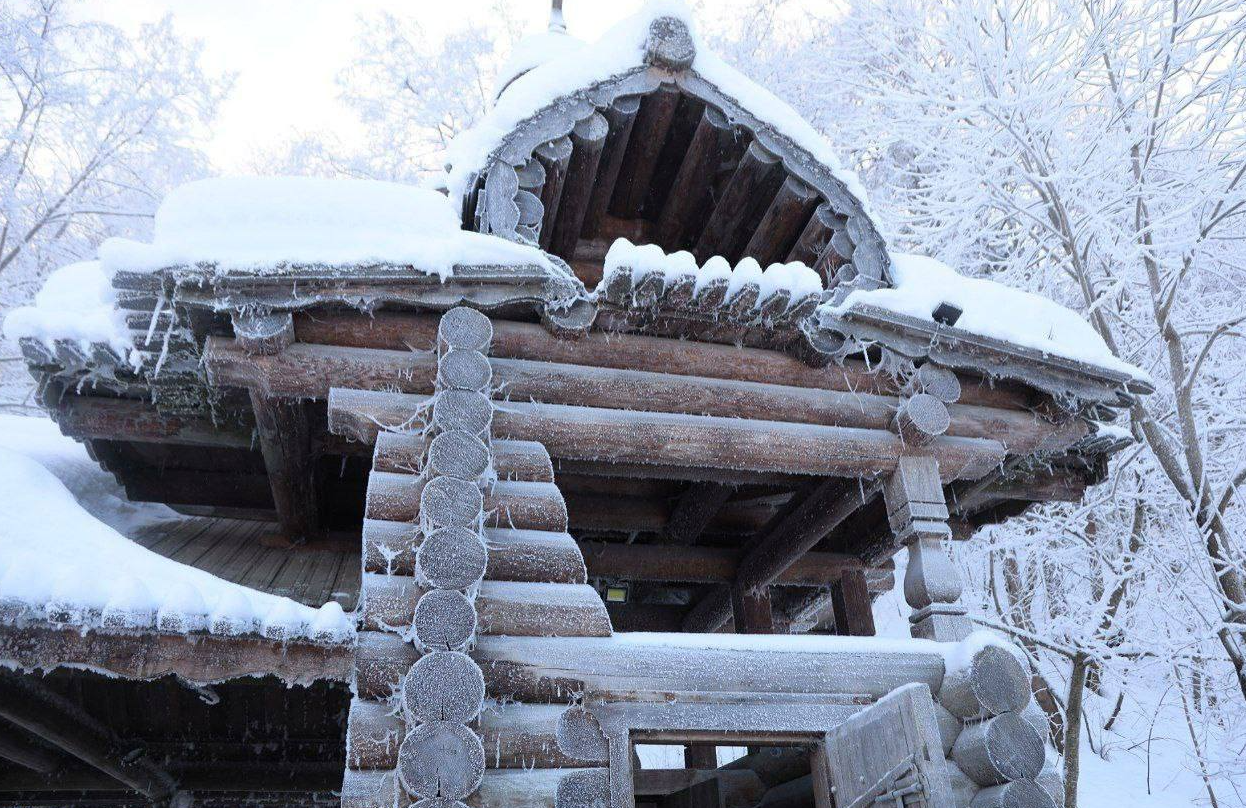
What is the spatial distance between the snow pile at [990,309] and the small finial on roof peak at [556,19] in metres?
4.72

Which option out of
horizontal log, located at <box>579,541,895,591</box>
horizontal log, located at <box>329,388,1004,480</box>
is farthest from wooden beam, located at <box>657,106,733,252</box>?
horizontal log, located at <box>579,541,895,591</box>

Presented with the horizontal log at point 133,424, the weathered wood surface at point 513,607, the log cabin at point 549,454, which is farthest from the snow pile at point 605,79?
the weathered wood surface at point 513,607

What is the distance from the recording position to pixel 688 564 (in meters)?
7.92

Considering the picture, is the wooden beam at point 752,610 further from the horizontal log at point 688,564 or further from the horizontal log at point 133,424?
the horizontal log at point 133,424

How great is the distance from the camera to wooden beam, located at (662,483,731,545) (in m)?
7.14

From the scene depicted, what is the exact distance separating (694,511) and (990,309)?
8.98 ft

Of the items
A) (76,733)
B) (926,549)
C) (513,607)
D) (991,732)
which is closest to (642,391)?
(513,607)

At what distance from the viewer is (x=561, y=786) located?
421 cm

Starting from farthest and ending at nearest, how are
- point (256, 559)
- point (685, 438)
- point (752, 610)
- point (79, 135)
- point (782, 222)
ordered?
point (79, 135), point (752, 610), point (782, 222), point (256, 559), point (685, 438)

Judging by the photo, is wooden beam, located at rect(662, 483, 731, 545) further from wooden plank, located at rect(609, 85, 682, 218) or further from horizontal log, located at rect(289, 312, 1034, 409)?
wooden plank, located at rect(609, 85, 682, 218)

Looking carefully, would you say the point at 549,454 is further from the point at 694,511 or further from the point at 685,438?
the point at 694,511

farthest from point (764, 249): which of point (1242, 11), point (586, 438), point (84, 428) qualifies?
point (1242, 11)

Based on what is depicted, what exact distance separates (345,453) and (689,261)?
2.83 meters

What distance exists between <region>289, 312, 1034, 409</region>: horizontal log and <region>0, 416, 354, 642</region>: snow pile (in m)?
1.20
